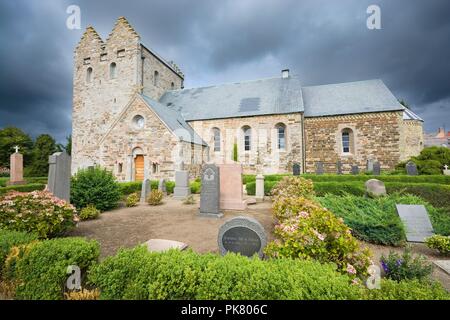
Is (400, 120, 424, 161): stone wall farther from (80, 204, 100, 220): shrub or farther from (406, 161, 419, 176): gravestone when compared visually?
(80, 204, 100, 220): shrub

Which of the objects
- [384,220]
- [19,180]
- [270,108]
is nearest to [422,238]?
[384,220]

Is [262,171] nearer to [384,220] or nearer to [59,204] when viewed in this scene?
[384,220]

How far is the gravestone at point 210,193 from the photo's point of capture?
Answer: 23.5ft

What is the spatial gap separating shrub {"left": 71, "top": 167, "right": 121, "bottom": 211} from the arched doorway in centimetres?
663

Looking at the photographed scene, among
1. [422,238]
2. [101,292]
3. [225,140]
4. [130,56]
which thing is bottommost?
[422,238]

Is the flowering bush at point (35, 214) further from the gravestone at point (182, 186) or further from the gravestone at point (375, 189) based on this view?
the gravestone at point (375, 189)

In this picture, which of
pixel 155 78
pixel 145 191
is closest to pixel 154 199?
pixel 145 191

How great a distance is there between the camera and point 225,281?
2178 millimetres

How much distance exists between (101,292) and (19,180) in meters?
17.4

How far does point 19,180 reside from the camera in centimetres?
1408

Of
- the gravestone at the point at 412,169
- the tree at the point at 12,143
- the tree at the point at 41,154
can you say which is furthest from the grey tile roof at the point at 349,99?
the tree at the point at 12,143

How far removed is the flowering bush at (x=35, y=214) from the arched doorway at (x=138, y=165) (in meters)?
10.4

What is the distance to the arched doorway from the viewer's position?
15.0m

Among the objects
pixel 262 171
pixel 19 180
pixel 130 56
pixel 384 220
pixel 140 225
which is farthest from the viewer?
pixel 130 56
